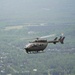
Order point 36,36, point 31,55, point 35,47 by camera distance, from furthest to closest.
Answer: point 36,36
point 31,55
point 35,47

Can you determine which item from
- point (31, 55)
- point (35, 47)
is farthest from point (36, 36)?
point (35, 47)

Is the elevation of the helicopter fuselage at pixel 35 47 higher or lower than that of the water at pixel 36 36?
higher

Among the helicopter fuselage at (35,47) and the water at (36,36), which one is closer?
the helicopter fuselage at (35,47)

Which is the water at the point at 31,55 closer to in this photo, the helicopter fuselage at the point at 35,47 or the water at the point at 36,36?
the water at the point at 36,36

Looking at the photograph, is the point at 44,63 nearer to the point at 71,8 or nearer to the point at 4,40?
the point at 4,40

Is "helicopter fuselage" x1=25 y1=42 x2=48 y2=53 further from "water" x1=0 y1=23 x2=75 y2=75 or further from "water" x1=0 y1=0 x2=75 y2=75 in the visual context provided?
"water" x1=0 y1=23 x2=75 y2=75

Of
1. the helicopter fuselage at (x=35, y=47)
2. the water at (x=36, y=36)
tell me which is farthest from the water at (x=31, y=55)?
the helicopter fuselage at (x=35, y=47)

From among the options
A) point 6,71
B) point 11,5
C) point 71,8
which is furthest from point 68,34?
point 11,5

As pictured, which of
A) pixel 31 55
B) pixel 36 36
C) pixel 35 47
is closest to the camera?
pixel 35 47

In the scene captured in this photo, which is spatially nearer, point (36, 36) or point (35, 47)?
point (35, 47)

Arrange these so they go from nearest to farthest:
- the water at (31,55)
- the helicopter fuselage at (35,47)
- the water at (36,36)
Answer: the helicopter fuselage at (35,47), the water at (36,36), the water at (31,55)

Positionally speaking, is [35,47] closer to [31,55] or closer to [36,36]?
[31,55]
